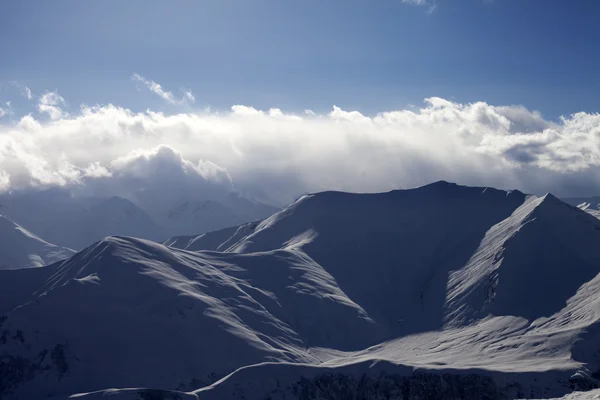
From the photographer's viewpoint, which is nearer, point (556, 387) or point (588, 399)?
point (588, 399)

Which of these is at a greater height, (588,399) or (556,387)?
(588,399)

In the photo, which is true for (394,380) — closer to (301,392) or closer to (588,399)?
(301,392)

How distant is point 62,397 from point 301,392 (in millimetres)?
71098

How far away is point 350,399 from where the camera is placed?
197 m

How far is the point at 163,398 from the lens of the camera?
177750 millimetres

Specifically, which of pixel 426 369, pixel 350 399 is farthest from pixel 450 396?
pixel 350 399

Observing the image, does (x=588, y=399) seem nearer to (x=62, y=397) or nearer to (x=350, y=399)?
(x=350, y=399)

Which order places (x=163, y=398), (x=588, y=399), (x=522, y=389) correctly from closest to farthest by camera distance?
(x=588, y=399) < (x=163, y=398) < (x=522, y=389)

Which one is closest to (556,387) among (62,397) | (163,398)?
(163,398)

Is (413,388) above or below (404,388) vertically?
below

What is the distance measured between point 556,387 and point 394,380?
47332mm

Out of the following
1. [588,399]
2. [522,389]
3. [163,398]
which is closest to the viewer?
[588,399]

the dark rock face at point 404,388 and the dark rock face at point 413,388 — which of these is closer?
the dark rock face at point 413,388

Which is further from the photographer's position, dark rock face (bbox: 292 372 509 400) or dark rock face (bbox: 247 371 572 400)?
dark rock face (bbox: 292 372 509 400)
